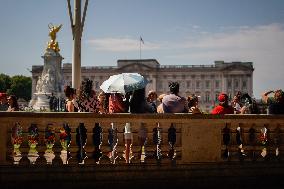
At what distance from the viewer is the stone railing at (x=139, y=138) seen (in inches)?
274

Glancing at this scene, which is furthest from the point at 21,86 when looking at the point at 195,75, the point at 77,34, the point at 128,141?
the point at 128,141

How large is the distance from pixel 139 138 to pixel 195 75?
13917 cm

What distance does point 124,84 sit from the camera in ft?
29.1

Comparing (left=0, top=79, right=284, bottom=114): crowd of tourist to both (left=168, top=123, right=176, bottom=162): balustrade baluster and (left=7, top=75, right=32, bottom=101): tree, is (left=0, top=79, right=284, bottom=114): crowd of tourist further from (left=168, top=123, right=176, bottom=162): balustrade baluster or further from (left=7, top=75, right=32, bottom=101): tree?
(left=7, top=75, right=32, bottom=101): tree

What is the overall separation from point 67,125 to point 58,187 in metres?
1.00

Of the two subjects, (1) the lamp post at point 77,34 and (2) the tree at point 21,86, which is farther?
(2) the tree at point 21,86

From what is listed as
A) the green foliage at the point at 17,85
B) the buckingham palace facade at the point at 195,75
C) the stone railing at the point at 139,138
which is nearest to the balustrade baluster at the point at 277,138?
the stone railing at the point at 139,138

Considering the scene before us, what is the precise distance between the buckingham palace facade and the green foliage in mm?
12623

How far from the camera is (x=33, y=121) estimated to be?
272 inches

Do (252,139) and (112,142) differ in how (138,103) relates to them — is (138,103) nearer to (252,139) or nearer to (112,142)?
(112,142)

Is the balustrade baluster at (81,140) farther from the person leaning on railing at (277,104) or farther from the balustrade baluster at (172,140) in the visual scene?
the person leaning on railing at (277,104)

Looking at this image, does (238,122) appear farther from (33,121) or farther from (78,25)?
(78,25)

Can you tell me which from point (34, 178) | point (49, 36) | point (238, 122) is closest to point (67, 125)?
point (34, 178)

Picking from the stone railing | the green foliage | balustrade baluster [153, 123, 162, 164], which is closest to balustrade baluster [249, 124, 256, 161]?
the stone railing
